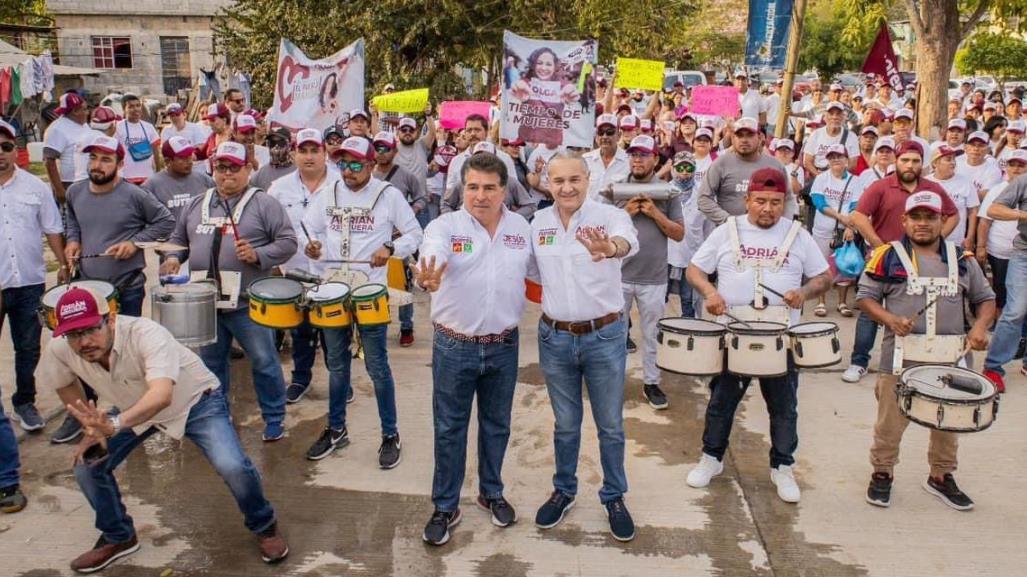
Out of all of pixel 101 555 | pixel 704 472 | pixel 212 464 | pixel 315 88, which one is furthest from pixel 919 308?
pixel 315 88

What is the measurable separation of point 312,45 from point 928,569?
20.4 m

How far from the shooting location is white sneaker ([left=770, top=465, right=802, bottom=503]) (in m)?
5.38

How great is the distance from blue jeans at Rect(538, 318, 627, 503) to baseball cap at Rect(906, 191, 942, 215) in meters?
1.83

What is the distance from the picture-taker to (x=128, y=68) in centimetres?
4484

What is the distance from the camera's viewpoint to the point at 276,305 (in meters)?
5.62

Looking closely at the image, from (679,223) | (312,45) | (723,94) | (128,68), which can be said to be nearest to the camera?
(679,223)

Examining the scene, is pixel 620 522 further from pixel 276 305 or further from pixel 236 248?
pixel 236 248

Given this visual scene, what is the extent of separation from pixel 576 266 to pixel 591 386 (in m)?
0.68

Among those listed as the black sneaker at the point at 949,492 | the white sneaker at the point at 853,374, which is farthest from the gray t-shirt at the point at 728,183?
the black sneaker at the point at 949,492

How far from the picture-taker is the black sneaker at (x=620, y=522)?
4898 mm

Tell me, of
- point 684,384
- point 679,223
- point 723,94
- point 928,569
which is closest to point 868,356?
point 684,384

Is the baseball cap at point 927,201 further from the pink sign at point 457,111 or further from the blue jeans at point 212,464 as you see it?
the pink sign at point 457,111

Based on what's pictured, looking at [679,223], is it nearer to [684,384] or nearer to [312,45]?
[684,384]

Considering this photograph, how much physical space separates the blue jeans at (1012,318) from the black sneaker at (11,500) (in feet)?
23.3
